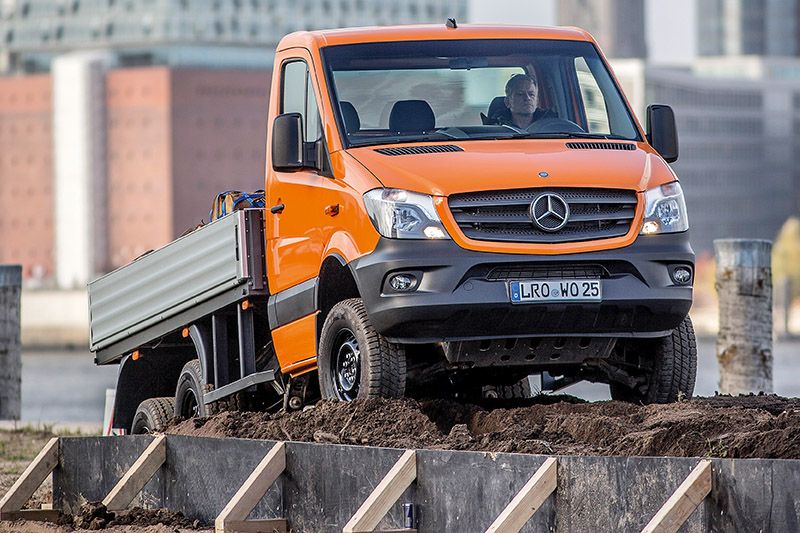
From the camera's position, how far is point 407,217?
9539mm

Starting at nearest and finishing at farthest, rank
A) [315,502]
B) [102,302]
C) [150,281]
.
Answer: [315,502], [150,281], [102,302]

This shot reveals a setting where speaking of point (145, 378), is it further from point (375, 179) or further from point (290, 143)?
point (375, 179)

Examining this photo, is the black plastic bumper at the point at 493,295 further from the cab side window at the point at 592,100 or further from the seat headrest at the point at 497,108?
the seat headrest at the point at 497,108

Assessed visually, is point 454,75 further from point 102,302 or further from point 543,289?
point 102,302

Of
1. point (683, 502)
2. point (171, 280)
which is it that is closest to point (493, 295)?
point (683, 502)

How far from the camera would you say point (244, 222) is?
1110cm

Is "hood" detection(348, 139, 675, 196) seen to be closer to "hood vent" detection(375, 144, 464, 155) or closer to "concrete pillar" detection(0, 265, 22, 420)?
"hood vent" detection(375, 144, 464, 155)

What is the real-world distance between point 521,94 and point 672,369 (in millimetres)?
1760

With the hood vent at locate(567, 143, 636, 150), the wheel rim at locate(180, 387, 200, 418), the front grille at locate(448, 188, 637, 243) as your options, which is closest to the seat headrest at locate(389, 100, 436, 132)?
the hood vent at locate(567, 143, 636, 150)

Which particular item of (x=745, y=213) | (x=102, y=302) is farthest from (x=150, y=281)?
(x=745, y=213)

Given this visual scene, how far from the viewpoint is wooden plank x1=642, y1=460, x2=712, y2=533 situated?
6.93 meters

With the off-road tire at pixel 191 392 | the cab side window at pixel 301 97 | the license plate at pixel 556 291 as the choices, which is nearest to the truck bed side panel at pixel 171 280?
the off-road tire at pixel 191 392

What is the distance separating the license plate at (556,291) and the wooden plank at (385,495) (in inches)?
59.9

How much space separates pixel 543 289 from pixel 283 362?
194cm
